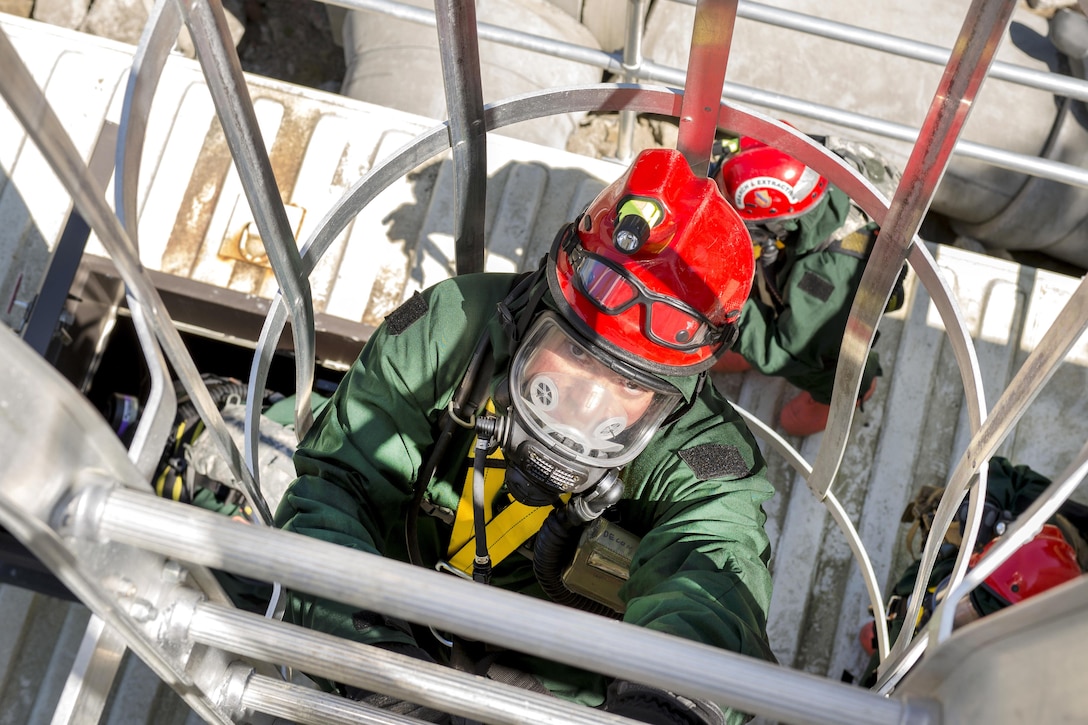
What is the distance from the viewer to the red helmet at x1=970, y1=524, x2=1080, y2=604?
311 centimetres

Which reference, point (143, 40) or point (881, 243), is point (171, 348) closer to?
point (143, 40)

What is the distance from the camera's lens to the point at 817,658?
351 cm

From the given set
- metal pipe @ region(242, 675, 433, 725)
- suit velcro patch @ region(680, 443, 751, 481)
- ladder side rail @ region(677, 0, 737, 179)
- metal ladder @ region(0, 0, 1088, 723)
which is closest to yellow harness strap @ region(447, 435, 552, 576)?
suit velcro patch @ region(680, 443, 751, 481)

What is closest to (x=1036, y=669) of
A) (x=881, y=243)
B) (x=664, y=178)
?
(x=881, y=243)

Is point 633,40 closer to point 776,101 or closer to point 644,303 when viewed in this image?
point 776,101

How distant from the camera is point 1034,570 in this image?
3.13m

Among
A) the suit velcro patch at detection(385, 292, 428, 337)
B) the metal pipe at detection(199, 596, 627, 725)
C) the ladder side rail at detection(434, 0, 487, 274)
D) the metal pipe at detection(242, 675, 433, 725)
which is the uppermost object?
the ladder side rail at detection(434, 0, 487, 274)

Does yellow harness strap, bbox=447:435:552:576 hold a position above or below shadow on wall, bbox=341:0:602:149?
below

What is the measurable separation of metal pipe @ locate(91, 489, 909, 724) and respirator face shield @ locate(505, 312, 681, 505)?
4.34 ft

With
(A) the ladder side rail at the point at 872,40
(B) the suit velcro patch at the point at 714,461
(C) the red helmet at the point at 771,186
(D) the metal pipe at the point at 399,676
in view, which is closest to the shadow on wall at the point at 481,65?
(C) the red helmet at the point at 771,186

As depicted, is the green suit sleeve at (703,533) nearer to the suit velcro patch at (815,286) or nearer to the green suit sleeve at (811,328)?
the green suit sleeve at (811,328)

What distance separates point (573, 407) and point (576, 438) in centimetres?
8

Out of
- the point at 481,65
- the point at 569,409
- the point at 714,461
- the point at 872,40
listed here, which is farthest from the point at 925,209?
the point at 481,65

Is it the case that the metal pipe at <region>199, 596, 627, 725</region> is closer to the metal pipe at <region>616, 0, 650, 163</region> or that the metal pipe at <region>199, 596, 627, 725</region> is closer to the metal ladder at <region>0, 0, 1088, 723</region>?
the metal ladder at <region>0, 0, 1088, 723</region>
